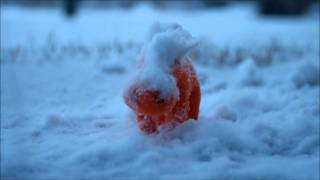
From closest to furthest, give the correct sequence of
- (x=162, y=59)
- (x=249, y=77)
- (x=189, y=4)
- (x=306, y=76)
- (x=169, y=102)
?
(x=169, y=102) < (x=162, y=59) < (x=306, y=76) < (x=249, y=77) < (x=189, y=4)

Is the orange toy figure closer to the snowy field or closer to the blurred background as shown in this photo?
the snowy field

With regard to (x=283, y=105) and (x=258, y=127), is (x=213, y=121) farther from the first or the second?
(x=283, y=105)

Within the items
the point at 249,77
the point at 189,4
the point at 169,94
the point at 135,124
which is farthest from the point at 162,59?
the point at 189,4

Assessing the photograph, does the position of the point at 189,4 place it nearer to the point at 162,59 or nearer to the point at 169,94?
the point at 162,59

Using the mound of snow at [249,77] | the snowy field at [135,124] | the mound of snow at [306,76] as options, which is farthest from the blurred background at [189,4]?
the mound of snow at [306,76]

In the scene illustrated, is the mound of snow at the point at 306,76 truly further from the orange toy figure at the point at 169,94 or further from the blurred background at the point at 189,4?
the blurred background at the point at 189,4

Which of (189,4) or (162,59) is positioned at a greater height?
(189,4)

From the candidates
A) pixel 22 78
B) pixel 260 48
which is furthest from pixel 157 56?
pixel 260 48
